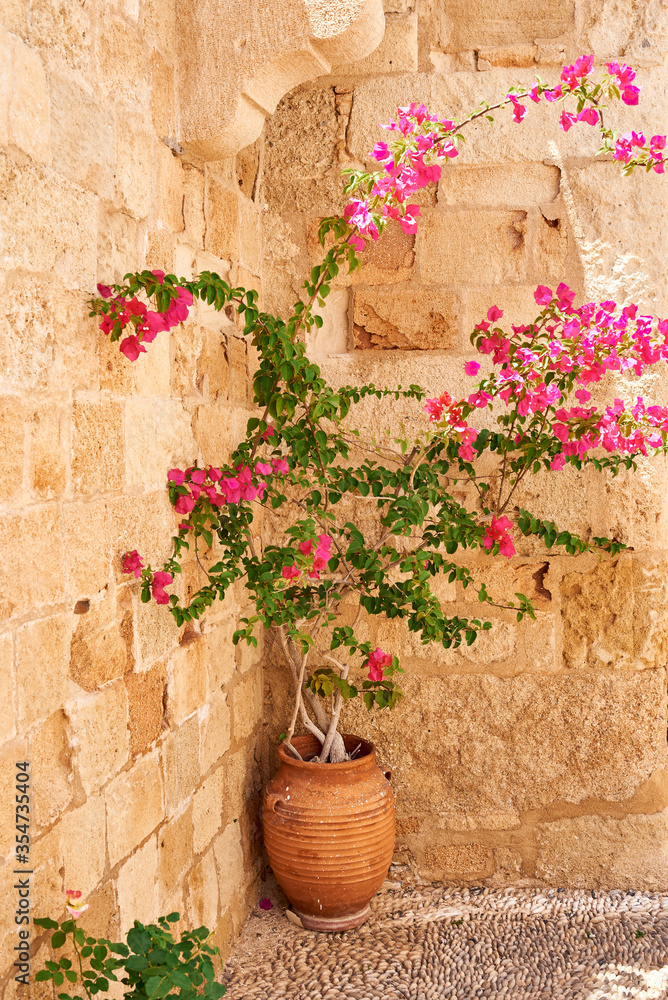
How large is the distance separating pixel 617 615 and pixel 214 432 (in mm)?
1409

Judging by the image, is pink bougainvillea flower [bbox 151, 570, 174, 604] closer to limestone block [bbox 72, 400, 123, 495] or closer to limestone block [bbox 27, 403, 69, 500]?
limestone block [bbox 72, 400, 123, 495]

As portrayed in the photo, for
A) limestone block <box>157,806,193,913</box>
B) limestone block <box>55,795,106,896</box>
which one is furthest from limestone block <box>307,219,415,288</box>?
limestone block <box>55,795,106,896</box>

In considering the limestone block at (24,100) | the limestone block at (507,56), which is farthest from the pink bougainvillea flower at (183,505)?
the limestone block at (507,56)

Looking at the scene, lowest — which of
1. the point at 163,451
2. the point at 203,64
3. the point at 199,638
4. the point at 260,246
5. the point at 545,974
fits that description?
the point at 545,974

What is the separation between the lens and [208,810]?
7.35 feet

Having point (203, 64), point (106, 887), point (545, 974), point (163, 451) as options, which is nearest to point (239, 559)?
point (163, 451)

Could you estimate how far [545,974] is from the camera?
2.31m

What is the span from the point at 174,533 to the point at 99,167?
2.71ft

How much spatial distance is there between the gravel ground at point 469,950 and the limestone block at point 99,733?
0.94 meters

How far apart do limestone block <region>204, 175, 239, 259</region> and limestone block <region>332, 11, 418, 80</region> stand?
627 mm

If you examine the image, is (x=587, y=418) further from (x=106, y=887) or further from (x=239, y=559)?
(x=106, y=887)

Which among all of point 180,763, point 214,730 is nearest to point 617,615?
point 214,730

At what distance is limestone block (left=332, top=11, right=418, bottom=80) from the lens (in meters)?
2.64

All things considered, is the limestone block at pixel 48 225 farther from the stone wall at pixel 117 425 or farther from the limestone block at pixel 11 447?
the limestone block at pixel 11 447
